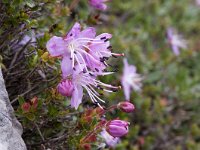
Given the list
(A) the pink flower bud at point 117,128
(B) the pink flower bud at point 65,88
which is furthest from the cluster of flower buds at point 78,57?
(A) the pink flower bud at point 117,128

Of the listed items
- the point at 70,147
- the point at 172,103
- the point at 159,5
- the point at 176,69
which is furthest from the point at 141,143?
the point at 159,5

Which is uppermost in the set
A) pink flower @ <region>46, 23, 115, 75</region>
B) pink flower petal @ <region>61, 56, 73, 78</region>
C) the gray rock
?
pink flower @ <region>46, 23, 115, 75</region>

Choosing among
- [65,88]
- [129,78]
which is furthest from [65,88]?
[129,78]

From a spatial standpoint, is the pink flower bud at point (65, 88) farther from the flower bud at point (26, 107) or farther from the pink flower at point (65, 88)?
the flower bud at point (26, 107)

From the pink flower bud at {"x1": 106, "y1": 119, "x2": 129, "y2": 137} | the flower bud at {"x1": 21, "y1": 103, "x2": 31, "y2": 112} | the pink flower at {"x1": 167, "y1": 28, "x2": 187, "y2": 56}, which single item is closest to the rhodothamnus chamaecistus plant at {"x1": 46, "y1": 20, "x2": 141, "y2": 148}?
the pink flower bud at {"x1": 106, "y1": 119, "x2": 129, "y2": 137}

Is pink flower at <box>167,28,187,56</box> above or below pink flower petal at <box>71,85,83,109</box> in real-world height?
below

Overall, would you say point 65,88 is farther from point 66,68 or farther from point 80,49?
point 80,49

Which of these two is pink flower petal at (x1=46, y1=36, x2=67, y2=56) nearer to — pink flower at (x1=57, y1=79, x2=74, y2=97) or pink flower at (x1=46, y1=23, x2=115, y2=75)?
pink flower at (x1=46, y1=23, x2=115, y2=75)

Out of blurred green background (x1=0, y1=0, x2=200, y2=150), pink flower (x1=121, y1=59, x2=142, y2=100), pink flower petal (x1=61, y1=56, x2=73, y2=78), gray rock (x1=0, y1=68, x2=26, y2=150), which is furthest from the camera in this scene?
pink flower (x1=121, y1=59, x2=142, y2=100)
